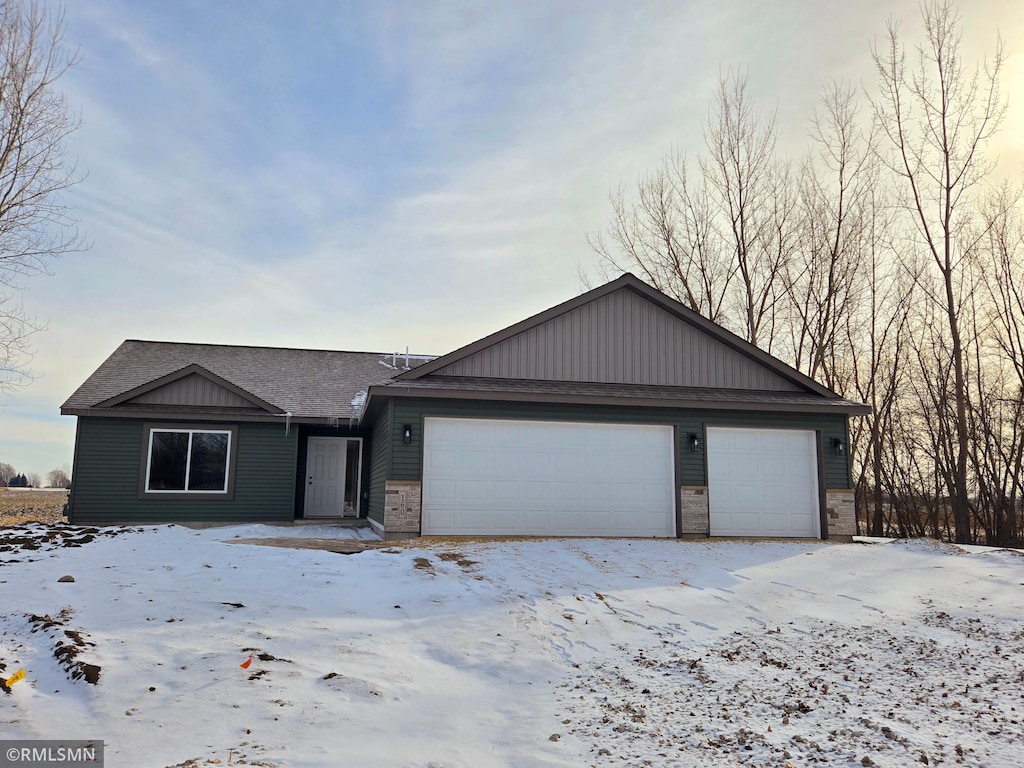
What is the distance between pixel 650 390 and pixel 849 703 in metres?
8.81

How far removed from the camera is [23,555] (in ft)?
26.8

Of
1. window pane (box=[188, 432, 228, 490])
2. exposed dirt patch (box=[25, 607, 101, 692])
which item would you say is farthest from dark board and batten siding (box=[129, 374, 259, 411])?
exposed dirt patch (box=[25, 607, 101, 692])

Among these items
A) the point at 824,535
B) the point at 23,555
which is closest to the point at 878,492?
the point at 824,535

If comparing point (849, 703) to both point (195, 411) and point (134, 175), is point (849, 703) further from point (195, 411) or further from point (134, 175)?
point (134, 175)

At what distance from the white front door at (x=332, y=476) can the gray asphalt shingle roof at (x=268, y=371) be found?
1128mm

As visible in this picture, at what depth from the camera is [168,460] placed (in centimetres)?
1482

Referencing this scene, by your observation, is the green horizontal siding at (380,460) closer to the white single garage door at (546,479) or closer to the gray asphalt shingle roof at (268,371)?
the white single garage door at (546,479)

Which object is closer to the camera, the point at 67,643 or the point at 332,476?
the point at 67,643

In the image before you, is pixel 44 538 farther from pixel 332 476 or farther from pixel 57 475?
pixel 57 475

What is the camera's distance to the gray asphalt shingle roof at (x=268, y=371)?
15.9 m

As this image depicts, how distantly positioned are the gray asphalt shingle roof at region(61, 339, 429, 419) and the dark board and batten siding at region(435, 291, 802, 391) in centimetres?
475

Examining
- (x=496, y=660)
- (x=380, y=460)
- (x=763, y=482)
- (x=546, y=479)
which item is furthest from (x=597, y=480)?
(x=496, y=660)

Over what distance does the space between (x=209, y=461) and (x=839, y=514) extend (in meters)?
13.3

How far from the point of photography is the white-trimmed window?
14.7 m
